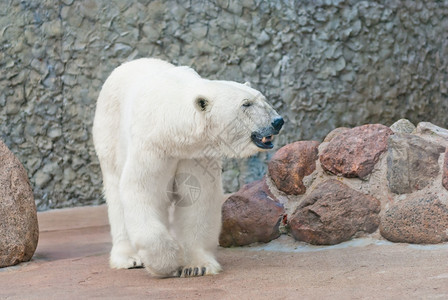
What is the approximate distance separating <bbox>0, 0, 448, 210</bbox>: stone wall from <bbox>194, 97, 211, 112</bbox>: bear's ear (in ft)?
13.7

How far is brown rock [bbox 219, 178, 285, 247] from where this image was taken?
450cm

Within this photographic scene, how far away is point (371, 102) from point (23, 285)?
208 inches

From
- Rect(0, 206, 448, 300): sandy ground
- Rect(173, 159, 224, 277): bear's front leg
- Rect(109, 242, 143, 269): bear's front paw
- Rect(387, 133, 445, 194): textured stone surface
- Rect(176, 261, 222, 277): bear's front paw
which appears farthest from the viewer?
Rect(109, 242, 143, 269): bear's front paw

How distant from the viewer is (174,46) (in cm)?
775

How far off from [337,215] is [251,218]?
0.61 metres

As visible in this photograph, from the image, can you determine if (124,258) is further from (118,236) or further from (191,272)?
(191,272)

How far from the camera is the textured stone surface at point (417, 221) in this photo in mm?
3857

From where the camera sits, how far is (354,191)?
4277mm

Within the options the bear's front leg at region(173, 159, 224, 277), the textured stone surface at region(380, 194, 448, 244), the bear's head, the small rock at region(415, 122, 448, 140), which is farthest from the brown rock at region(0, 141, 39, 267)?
the small rock at region(415, 122, 448, 140)

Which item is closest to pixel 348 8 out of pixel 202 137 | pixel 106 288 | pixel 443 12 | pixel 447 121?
pixel 443 12

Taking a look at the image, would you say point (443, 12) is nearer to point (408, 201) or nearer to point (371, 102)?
point (371, 102)

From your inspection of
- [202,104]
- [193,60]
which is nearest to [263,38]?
[193,60]

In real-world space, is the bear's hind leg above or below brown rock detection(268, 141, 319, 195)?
below

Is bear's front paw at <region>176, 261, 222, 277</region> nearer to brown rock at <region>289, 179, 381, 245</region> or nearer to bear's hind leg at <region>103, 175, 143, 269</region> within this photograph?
bear's hind leg at <region>103, 175, 143, 269</region>
